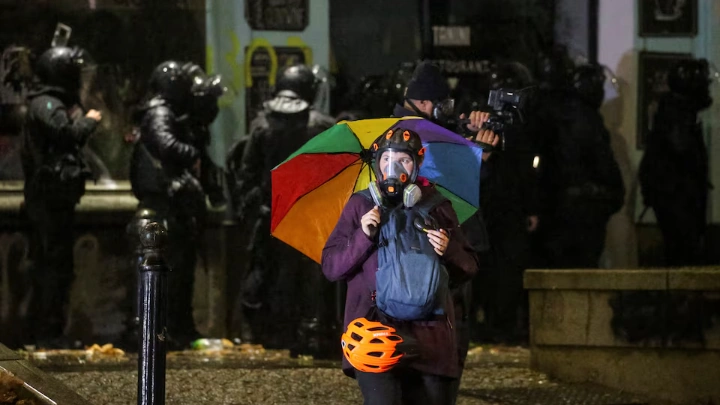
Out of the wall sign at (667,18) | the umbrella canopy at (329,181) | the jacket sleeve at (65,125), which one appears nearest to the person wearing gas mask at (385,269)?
the umbrella canopy at (329,181)

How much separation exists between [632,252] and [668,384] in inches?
128

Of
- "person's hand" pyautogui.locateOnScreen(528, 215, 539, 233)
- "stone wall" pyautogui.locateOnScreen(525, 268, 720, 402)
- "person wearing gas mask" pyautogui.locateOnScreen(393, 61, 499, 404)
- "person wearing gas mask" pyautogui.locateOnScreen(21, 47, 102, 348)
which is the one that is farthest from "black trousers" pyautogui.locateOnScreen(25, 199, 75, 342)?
"person wearing gas mask" pyautogui.locateOnScreen(393, 61, 499, 404)

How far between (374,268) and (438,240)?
12.4 inches

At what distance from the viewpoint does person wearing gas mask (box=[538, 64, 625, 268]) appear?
38.4ft

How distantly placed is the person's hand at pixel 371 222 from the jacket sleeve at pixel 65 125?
18.7 ft

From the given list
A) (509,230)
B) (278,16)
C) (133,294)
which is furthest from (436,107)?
(133,294)

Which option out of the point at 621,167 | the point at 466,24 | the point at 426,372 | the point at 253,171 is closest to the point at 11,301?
the point at 253,171

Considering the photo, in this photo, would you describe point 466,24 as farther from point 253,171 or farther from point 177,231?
point 177,231

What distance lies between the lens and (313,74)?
1119cm

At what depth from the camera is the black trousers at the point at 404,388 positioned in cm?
540

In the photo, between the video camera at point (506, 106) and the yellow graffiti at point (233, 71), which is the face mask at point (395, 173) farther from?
the yellow graffiti at point (233, 71)

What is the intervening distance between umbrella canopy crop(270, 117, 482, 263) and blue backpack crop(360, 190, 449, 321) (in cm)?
85

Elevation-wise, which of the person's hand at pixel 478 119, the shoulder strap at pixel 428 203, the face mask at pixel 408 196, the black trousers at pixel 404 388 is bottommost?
the black trousers at pixel 404 388

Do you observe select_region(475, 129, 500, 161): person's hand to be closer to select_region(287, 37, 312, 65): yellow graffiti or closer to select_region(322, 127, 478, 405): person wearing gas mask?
select_region(322, 127, 478, 405): person wearing gas mask
